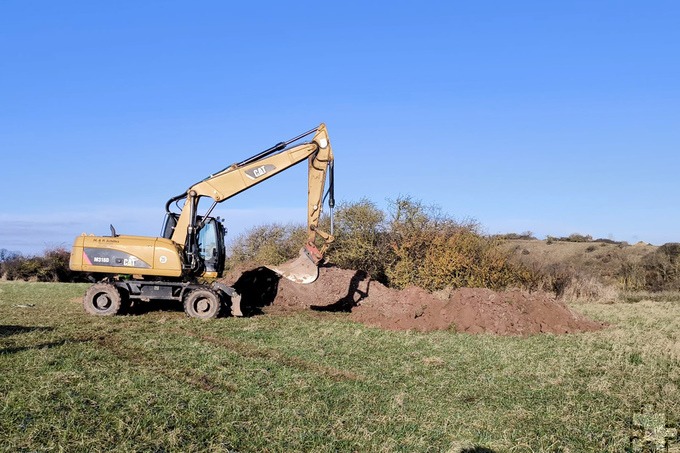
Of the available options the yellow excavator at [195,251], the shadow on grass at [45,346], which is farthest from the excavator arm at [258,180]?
the shadow on grass at [45,346]

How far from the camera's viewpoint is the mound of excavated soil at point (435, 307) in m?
12.9

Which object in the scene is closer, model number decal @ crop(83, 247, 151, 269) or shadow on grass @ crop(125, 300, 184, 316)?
model number decal @ crop(83, 247, 151, 269)

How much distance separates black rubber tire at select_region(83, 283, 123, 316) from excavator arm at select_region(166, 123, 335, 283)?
6.11ft

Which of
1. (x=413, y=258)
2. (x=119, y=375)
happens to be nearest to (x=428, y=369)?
(x=119, y=375)

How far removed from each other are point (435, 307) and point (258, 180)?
216 inches

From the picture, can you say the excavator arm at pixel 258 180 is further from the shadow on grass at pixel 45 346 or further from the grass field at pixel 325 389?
the shadow on grass at pixel 45 346

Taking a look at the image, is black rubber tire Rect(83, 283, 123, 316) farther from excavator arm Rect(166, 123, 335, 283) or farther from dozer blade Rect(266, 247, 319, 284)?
dozer blade Rect(266, 247, 319, 284)

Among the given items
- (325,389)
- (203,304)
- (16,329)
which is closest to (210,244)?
(203,304)

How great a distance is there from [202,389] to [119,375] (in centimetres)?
126

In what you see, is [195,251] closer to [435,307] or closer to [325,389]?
[435,307]

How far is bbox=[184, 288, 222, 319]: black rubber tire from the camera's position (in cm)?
1430

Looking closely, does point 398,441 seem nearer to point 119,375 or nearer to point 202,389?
point 202,389

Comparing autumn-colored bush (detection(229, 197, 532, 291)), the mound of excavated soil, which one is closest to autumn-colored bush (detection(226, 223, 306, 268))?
autumn-colored bush (detection(229, 197, 532, 291))

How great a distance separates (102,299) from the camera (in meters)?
14.6
